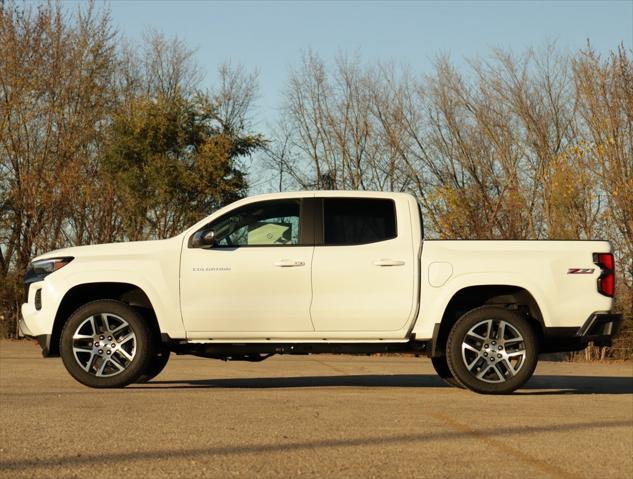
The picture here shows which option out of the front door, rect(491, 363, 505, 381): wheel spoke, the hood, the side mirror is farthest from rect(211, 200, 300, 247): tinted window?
rect(491, 363, 505, 381): wheel spoke

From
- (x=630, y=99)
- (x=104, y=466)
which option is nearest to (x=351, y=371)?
(x=104, y=466)

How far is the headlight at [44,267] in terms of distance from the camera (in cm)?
1121

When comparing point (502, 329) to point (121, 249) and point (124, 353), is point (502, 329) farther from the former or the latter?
point (121, 249)

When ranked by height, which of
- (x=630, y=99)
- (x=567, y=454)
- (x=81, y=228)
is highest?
(x=630, y=99)

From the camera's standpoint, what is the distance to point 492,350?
35.2 feet

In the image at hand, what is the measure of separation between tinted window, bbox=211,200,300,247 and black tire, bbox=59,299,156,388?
3.93 ft

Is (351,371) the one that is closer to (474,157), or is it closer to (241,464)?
(241,464)

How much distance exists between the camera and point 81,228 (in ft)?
104

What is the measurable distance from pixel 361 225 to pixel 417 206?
0.67 m

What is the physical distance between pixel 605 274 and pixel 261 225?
347cm

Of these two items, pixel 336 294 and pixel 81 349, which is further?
pixel 81 349

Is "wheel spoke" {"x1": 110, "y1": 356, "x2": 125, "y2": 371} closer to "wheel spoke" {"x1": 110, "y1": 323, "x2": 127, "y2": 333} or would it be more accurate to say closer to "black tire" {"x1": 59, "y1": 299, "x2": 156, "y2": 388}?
"black tire" {"x1": 59, "y1": 299, "x2": 156, "y2": 388}

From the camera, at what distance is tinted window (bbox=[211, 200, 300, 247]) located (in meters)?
11.1

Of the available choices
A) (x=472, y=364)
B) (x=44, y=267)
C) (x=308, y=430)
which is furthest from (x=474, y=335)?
(x=44, y=267)
